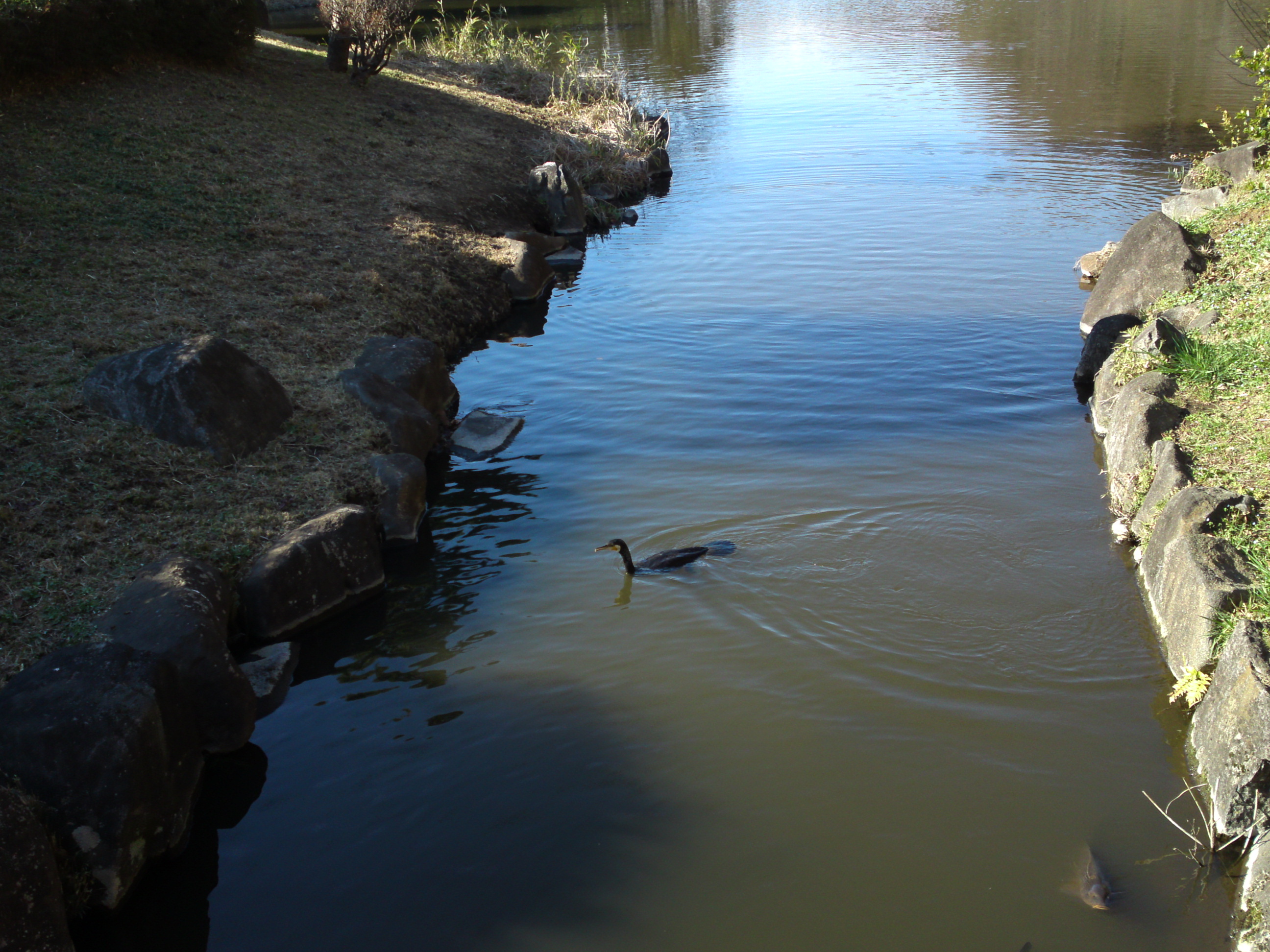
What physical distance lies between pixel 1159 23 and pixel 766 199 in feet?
74.9

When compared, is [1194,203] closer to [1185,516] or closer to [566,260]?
[1185,516]

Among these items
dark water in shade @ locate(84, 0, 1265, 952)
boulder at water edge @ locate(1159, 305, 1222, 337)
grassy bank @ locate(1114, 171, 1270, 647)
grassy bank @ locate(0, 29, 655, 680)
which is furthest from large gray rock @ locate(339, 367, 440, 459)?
boulder at water edge @ locate(1159, 305, 1222, 337)

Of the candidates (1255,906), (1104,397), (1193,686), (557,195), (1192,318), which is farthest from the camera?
(557,195)

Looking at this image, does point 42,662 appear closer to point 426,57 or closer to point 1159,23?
point 426,57

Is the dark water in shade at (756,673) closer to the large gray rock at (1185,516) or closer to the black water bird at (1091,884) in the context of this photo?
the black water bird at (1091,884)

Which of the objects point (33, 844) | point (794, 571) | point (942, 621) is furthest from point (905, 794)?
point (33, 844)

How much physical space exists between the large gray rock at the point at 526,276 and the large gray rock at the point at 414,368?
384 cm

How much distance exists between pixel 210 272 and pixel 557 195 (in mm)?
7909

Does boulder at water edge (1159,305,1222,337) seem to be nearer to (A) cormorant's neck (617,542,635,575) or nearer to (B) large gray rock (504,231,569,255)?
(A) cormorant's neck (617,542,635,575)

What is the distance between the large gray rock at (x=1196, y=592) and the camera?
550cm

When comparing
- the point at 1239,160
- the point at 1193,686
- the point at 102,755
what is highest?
the point at 1239,160

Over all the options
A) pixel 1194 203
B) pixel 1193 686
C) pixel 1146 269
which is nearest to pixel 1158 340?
pixel 1146 269

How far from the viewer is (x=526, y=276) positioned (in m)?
14.4

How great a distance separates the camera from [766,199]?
1819 centimetres
